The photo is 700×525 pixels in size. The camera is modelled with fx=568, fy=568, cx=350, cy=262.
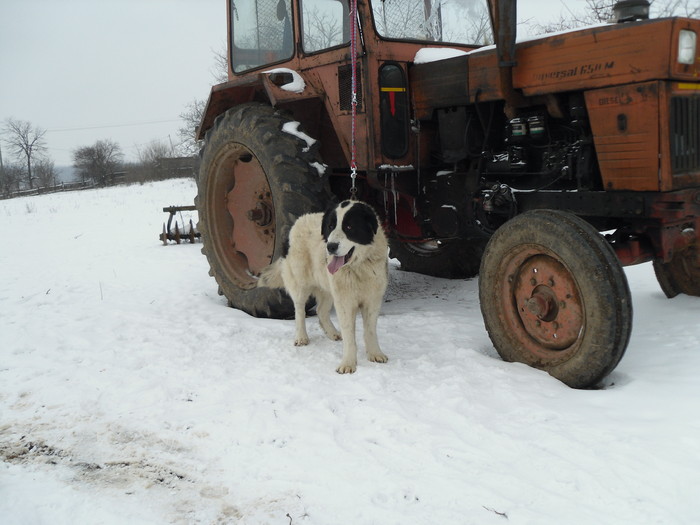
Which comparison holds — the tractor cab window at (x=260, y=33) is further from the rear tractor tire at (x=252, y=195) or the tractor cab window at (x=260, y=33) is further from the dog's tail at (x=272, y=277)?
the dog's tail at (x=272, y=277)

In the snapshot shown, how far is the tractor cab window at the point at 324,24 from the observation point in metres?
4.32

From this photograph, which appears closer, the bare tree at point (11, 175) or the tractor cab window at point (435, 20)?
the tractor cab window at point (435, 20)

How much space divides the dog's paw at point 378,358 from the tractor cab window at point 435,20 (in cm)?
229

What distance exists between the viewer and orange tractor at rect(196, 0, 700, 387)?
2945 millimetres

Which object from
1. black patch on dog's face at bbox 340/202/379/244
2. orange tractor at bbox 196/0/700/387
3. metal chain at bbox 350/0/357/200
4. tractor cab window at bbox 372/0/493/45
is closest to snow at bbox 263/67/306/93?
orange tractor at bbox 196/0/700/387

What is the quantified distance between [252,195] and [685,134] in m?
3.32

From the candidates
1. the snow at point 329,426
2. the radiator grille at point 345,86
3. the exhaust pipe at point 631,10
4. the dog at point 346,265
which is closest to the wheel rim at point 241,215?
the snow at point 329,426

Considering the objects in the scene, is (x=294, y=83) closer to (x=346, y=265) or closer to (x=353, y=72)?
(x=353, y=72)

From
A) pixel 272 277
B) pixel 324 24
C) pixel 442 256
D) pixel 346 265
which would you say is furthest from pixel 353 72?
pixel 442 256

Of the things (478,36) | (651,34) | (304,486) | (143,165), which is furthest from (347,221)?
(143,165)

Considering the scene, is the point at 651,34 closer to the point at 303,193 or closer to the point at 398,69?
the point at 398,69

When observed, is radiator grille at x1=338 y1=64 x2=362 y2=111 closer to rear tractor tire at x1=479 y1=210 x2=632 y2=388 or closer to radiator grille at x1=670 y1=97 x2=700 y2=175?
rear tractor tire at x1=479 y1=210 x2=632 y2=388

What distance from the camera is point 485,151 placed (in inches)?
154

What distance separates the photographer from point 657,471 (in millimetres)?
2109
